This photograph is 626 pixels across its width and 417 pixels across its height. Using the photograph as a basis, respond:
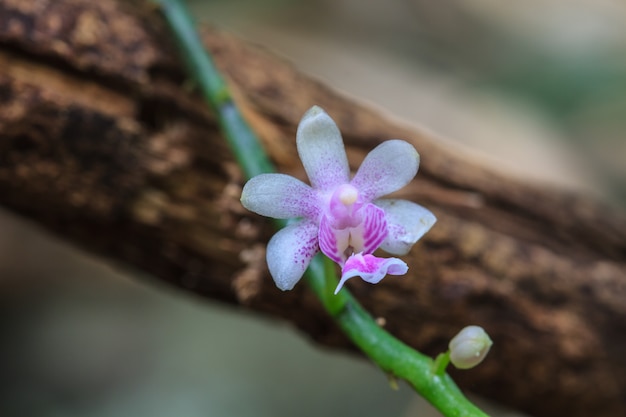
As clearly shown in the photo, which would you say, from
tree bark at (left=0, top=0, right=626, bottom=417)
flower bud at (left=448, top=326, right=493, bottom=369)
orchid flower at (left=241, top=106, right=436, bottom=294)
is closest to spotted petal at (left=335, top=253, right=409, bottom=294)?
orchid flower at (left=241, top=106, right=436, bottom=294)

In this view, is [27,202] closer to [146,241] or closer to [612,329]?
[146,241]

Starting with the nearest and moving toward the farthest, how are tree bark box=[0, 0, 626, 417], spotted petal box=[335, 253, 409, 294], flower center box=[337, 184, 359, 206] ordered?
spotted petal box=[335, 253, 409, 294] → flower center box=[337, 184, 359, 206] → tree bark box=[0, 0, 626, 417]

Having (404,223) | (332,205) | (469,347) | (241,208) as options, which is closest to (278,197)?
(332,205)

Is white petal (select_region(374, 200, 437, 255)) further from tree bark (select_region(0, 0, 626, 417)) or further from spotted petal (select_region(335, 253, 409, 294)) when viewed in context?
tree bark (select_region(0, 0, 626, 417))

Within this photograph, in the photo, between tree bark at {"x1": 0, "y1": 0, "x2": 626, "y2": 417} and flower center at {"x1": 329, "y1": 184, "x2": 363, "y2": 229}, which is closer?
flower center at {"x1": 329, "y1": 184, "x2": 363, "y2": 229}

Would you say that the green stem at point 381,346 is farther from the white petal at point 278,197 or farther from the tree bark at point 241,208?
the tree bark at point 241,208

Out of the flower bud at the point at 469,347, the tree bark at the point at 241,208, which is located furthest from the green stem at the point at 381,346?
the tree bark at the point at 241,208
